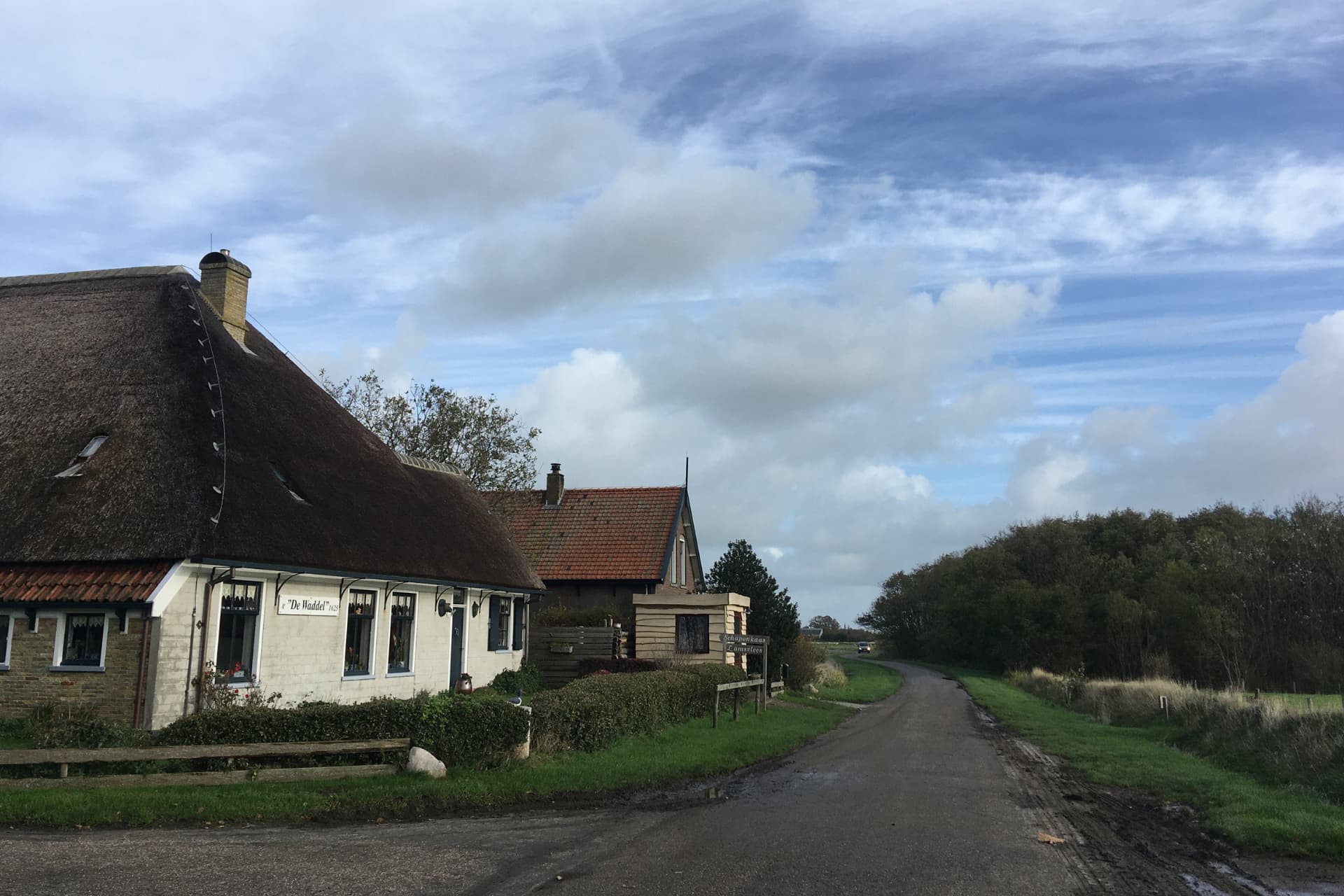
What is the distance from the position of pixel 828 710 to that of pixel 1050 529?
57.7 metres

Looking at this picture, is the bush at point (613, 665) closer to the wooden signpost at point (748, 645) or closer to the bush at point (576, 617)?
the wooden signpost at point (748, 645)

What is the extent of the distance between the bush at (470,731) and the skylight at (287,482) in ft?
21.5

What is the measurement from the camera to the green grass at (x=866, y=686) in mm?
36344

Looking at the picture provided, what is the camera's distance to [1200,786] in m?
14.2

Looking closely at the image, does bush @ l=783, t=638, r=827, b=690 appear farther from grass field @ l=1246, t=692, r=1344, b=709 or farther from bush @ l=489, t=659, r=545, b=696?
grass field @ l=1246, t=692, r=1344, b=709

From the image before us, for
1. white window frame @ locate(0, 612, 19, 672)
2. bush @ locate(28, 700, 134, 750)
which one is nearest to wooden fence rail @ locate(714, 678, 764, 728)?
bush @ locate(28, 700, 134, 750)

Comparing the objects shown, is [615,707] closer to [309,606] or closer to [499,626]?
[309,606]

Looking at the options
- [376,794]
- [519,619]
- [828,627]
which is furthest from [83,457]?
[828,627]

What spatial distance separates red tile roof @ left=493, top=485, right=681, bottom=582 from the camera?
34594 mm

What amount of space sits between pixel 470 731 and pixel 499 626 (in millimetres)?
13932

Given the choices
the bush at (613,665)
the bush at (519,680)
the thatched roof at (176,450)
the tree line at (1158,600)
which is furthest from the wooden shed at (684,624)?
the tree line at (1158,600)

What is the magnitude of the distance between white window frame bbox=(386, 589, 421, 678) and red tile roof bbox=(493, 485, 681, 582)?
13434mm

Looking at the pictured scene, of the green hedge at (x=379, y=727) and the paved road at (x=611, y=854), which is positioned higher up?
the green hedge at (x=379, y=727)

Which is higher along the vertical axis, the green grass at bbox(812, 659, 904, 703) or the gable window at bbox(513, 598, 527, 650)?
the gable window at bbox(513, 598, 527, 650)
